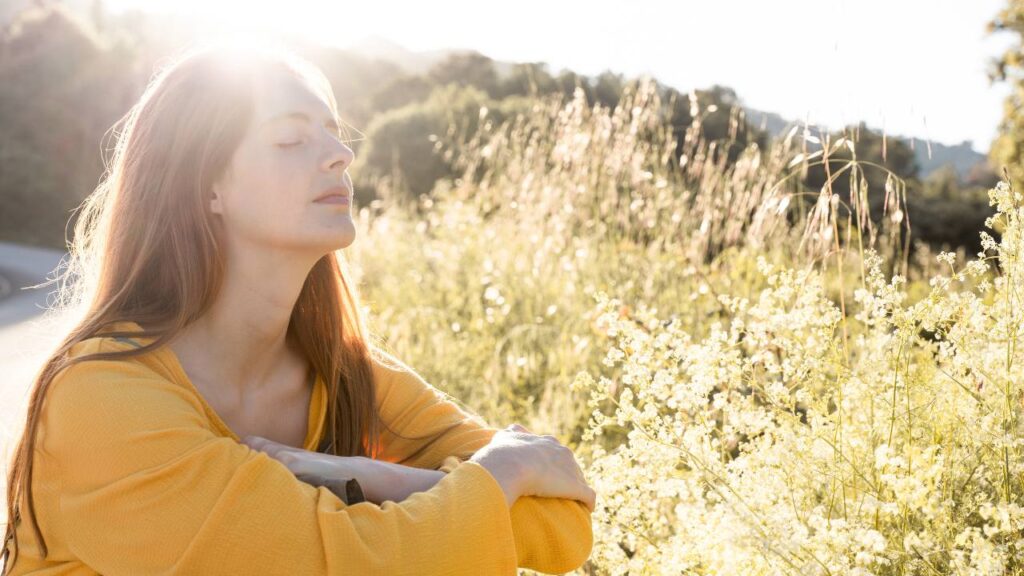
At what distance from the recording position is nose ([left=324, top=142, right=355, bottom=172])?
2.12 meters

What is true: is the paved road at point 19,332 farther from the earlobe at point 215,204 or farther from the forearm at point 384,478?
the forearm at point 384,478

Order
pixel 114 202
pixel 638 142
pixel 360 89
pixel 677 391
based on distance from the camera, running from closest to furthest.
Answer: pixel 677 391 → pixel 114 202 → pixel 638 142 → pixel 360 89

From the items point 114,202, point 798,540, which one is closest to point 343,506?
point 798,540

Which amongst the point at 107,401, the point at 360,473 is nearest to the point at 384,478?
the point at 360,473

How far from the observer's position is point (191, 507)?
5.46ft

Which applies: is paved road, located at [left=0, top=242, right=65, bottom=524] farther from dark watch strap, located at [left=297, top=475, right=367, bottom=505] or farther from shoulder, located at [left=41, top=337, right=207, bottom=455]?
dark watch strap, located at [left=297, top=475, right=367, bottom=505]

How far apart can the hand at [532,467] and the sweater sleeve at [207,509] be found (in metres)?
0.09

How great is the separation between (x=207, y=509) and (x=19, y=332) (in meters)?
9.05

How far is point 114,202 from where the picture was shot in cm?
224

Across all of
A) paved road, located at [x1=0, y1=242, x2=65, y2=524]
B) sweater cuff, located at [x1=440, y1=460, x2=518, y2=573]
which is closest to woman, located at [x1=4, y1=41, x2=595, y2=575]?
sweater cuff, located at [x1=440, y1=460, x2=518, y2=573]

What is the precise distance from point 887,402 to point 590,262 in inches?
A: 137

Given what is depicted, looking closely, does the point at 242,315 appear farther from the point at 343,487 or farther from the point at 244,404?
the point at 343,487

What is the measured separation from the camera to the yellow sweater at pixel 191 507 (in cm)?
165

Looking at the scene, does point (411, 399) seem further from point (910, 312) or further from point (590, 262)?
point (590, 262)
